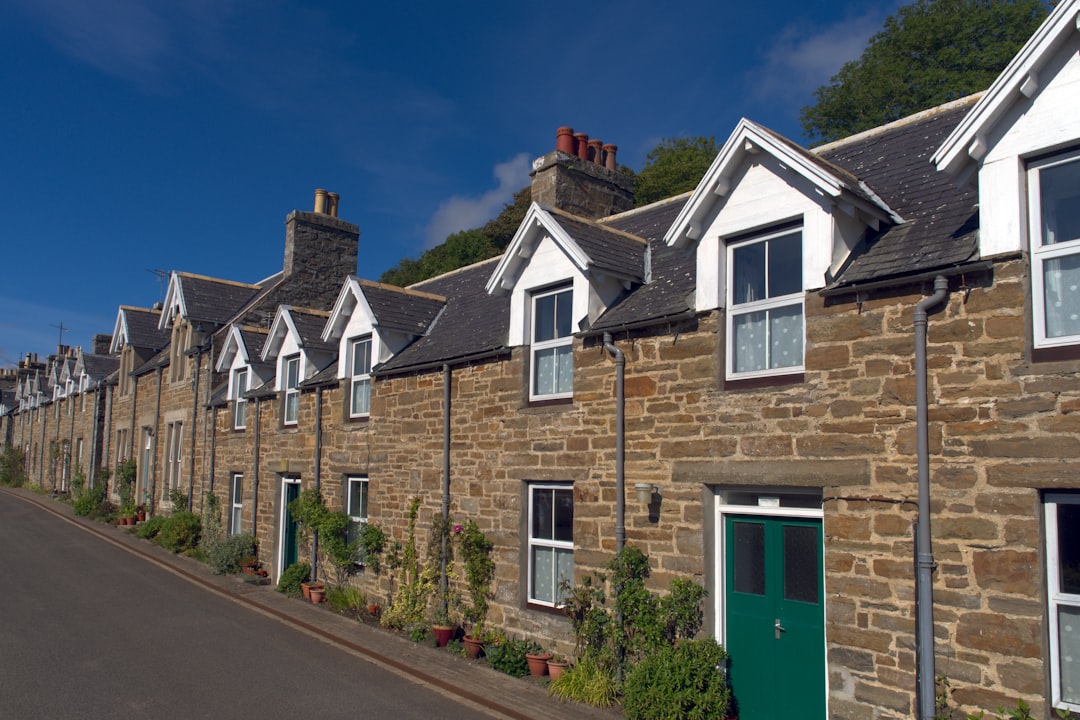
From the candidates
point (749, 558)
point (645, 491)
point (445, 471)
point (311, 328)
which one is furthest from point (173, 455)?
point (749, 558)

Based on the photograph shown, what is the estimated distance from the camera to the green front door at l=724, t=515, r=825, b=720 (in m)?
7.73

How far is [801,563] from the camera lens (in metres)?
7.95

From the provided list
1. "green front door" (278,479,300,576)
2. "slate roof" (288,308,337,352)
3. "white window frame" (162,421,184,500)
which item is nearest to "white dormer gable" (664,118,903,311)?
"slate roof" (288,308,337,352)

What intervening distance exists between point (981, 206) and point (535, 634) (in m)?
7.34

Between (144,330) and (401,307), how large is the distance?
65.6 feet

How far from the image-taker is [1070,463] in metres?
6.02

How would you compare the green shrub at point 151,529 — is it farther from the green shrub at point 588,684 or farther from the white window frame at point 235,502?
the green shrub at point 588,684

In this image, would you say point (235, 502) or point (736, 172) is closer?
point (736, 172)

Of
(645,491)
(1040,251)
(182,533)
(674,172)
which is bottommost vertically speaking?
(182,533)

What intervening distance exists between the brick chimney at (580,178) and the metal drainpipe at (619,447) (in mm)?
4537

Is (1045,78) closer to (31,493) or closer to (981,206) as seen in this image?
(981,206)

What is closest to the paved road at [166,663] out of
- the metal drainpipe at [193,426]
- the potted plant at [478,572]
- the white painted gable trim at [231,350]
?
the potted plant at [478,572]

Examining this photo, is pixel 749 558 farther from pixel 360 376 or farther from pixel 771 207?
pixel 360 376

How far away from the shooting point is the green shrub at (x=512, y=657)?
10.6 m
